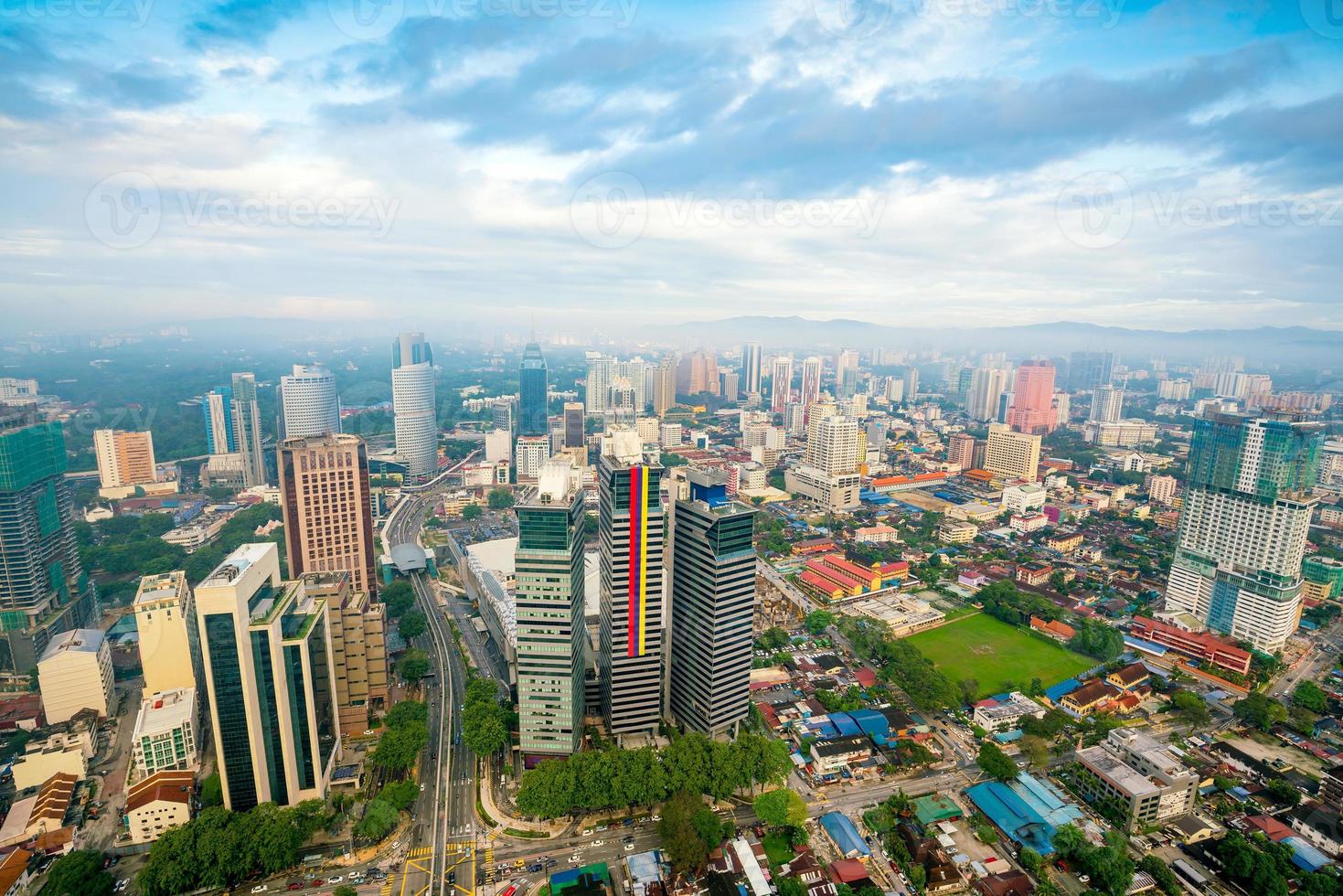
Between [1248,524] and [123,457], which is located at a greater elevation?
[1248,524]

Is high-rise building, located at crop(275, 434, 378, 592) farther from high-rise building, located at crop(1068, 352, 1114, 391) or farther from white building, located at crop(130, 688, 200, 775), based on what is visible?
high-rise building, located at crop(1068, 352, 1114, 391)

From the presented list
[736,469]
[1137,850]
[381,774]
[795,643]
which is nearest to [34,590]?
[381,774]

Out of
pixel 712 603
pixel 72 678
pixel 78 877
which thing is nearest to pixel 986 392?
pixel 712 603

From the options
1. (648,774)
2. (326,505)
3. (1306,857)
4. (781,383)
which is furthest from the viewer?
(781,383)

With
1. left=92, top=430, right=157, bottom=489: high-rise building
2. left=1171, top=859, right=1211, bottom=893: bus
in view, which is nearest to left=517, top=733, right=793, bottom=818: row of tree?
left=1171, top=859, right=1211, bottom=893: bus

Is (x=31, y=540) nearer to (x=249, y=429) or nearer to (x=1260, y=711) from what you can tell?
(x=249, y=429)

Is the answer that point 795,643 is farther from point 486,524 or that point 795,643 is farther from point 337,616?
point 486,524
